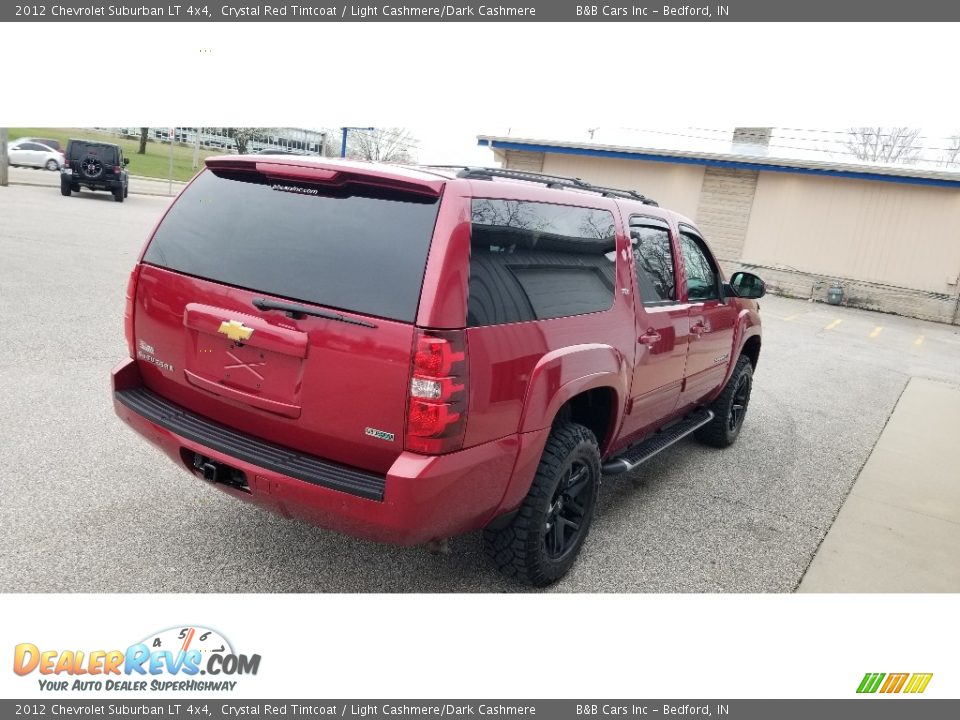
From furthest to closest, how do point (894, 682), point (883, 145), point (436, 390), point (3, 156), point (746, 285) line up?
1. point (883, 145)
2. point (3, 156)
3. point (746, 285)
4. point (894, 682)
5. point (436, 390)

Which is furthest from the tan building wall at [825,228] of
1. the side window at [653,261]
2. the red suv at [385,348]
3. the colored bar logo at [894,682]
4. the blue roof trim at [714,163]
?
the red suv at [385,348]

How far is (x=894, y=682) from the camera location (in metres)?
3.20

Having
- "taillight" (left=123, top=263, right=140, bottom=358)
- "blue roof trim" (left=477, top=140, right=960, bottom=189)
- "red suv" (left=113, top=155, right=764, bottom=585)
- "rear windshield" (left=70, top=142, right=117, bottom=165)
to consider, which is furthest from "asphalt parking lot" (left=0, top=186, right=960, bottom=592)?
"rear windshield" (left=70, top=142, right=117, bottom=165)

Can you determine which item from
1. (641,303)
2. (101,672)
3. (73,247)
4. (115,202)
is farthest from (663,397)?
(115,202)

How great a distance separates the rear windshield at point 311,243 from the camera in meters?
2.74

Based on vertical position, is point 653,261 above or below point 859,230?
above

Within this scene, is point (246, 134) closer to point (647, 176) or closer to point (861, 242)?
point (647, 176)

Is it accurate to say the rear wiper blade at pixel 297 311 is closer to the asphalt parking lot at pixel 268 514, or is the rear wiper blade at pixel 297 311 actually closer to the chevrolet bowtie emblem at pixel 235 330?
the chevrolet bowtie emblem at pixel 235 330

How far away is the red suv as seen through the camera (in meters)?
2.69

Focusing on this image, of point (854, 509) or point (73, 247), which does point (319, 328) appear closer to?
point (854, 509)

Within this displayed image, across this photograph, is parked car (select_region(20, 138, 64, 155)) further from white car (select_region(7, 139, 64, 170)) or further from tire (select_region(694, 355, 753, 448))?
tire (select_region(694, 355, 753, 448))

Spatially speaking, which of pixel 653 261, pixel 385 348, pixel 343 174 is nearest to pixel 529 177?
pixel 653 261

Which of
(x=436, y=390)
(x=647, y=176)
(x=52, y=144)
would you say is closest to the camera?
(x=436, y=390)

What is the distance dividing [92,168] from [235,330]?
22.0 metres
